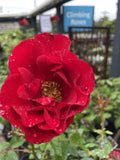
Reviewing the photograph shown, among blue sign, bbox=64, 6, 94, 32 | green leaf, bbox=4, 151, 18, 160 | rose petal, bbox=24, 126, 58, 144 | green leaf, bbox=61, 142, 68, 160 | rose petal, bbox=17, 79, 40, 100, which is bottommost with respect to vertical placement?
green leaf, bbox=61, 142, 68, 160

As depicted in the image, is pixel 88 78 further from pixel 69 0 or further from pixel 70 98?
pixel 69 0

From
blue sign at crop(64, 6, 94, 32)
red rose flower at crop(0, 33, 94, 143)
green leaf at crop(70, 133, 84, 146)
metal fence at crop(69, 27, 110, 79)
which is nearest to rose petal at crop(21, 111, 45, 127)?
red rose flower at crop(0, 33, 94, 143)

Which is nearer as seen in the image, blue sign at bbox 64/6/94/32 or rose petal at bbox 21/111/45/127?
rose petal at bbox 21/111/45/127

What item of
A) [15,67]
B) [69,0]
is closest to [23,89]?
[15,67]

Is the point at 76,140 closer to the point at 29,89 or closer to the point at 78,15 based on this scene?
the point at 29,89

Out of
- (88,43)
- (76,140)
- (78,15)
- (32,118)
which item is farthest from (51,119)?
(78,15)

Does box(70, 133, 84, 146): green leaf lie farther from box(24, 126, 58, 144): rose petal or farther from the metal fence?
the metal fence
